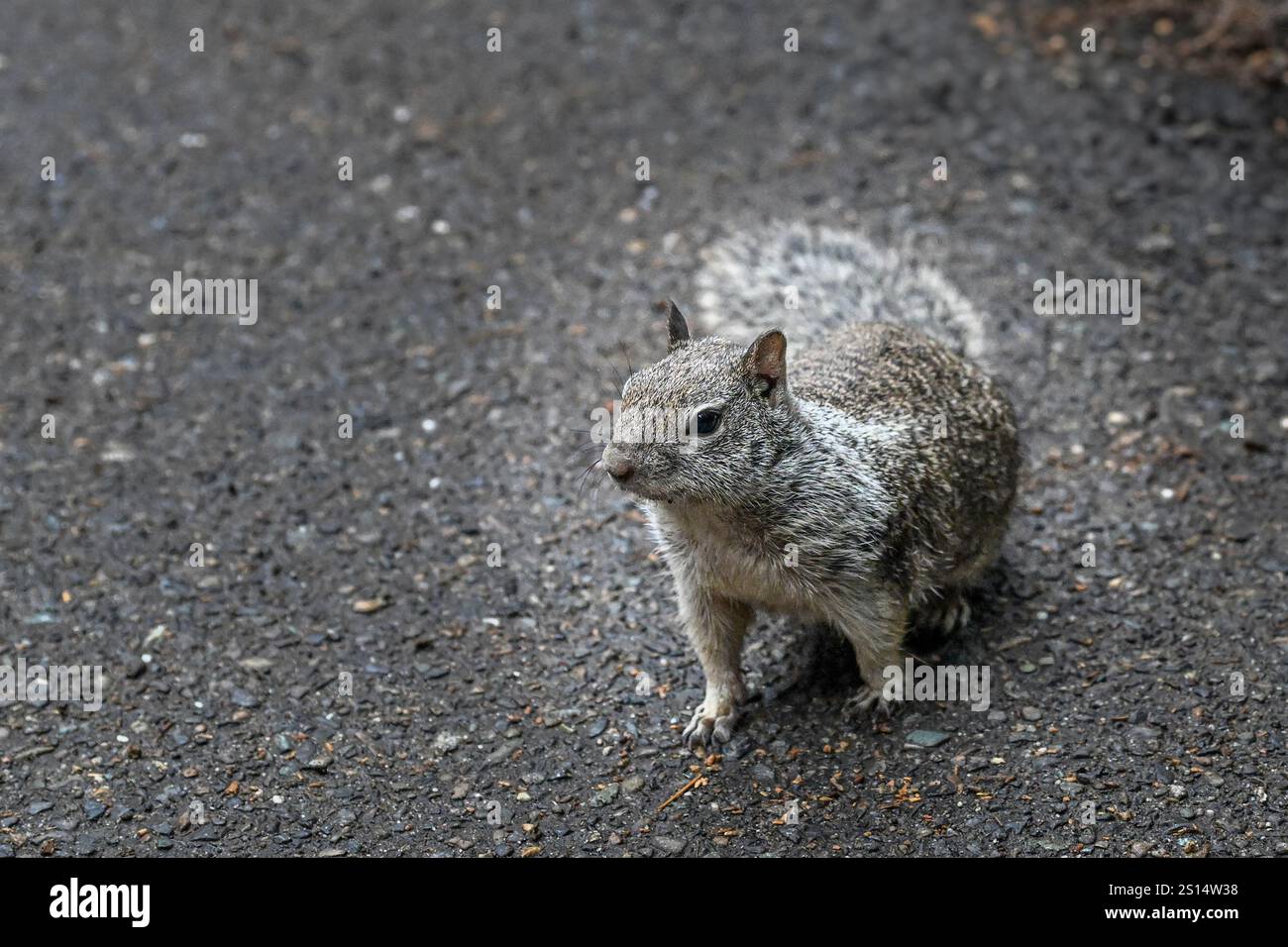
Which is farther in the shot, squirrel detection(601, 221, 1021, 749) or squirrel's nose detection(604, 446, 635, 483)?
squirrel detection(601, 221, 1021, 749)

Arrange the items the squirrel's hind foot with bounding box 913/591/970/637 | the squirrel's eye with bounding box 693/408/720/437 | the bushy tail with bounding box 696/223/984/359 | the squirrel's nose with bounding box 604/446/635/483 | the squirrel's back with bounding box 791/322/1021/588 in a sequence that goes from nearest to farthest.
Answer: the squirrel's nose with bounding box 604/446/635/483 → the squirrel's eye with bounding box 693/408/720/437 → the squirrel's back with bounding box 791/322/1021/588 → the squirrel's hind foot with bounding box 913/591/970/637 → the bushy tail with bounding box 696/223/984/359

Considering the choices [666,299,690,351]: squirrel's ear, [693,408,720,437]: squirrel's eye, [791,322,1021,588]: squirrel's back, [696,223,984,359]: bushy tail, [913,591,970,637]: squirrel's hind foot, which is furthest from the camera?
[696,223,984,359]: bushy tail

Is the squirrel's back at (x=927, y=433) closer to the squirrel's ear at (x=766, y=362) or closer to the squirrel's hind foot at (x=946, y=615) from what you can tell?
the squirrel's hind foot at (x=946, y=615)

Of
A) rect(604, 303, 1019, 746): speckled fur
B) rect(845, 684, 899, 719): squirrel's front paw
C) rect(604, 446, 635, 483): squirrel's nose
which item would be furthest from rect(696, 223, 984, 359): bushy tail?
rect(604, 446, 635, 483): squirrel's nose

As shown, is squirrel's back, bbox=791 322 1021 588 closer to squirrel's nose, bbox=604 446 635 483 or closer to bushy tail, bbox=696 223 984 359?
bushy tail, bbox=696 223 984 359

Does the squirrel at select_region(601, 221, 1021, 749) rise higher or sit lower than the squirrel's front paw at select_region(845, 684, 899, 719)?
higher

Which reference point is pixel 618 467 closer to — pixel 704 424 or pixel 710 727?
pixel 704 424

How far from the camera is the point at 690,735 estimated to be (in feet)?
17.3

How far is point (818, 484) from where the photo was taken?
192 inches

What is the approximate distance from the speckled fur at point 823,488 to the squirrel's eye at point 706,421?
0.08ft

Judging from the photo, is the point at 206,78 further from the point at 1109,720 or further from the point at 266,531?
the point at 1109,720

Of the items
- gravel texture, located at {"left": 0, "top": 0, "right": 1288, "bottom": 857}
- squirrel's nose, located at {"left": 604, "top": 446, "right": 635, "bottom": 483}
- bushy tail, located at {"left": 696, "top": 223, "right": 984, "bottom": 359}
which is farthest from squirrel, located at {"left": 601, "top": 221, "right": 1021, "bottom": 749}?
bushy tail, located at {"left": 696, "top": 223, "right": 984, "bottom": 359}

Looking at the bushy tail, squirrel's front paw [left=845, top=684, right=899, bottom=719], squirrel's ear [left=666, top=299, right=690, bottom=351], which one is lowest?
squirrel's front paw [left=845, top=684, right=899, bottom=719]

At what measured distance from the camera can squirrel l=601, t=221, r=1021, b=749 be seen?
4684 mm
